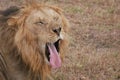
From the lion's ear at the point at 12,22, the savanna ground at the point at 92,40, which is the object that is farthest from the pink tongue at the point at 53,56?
the savanna ground at the point at 92,40

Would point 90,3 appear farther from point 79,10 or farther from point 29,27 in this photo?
point 29,27

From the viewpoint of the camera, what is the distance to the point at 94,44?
23.9ft

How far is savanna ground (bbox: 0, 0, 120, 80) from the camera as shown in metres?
6.00

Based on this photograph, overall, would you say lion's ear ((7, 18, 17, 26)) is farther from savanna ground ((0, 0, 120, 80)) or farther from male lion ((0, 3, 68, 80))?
savanna ground ((0, 0, 120, 80))

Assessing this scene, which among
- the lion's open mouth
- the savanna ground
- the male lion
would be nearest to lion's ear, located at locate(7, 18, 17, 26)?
the male lion

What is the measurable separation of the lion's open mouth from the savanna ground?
1.43 m

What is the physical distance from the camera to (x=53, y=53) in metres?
4.22

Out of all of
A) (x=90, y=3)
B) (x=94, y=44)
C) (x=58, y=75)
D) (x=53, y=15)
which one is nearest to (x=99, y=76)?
(x=58, y=75)

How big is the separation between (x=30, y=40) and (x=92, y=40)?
3.52 m

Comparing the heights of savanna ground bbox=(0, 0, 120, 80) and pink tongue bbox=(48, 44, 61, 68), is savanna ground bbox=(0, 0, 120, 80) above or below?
below

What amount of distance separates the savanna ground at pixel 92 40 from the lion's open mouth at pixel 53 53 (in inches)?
56.4

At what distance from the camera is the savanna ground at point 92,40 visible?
600 cm

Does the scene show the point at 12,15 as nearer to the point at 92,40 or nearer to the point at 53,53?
the point at 53,53

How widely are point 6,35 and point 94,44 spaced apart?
3.26 m
